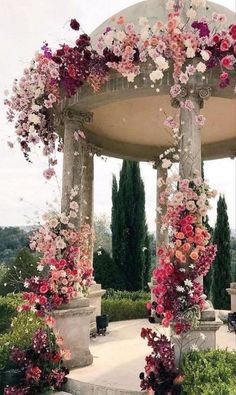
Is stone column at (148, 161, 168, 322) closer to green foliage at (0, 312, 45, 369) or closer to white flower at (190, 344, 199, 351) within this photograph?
green foliage at (0, 312, 45, 369)

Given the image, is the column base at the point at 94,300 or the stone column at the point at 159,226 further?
the stone column at the point at 159,226

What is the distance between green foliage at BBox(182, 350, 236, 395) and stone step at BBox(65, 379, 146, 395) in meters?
1.22

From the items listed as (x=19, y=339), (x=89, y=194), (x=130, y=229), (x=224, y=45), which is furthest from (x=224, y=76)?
(x=130, y=229)

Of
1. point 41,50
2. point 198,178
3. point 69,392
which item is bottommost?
point 69,392

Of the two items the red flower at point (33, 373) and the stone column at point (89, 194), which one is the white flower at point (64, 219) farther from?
the stone column at point (89, 194)

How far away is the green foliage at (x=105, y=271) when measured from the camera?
26253mm

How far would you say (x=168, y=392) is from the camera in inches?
277

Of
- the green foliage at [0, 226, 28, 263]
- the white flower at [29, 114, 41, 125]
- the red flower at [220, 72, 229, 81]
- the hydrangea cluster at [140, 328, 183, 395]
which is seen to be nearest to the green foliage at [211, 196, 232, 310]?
the hydrangea cluster at [140, 328, 183, 395]

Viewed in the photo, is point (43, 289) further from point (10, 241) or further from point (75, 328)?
point (10, 241)

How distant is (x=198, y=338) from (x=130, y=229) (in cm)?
2404

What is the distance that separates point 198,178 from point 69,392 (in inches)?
202

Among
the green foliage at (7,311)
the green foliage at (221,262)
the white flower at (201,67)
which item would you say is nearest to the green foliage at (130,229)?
the green foliage at (221,262)

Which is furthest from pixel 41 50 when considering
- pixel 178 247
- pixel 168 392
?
pixel 168 392

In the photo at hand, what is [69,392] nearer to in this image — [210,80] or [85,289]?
[85,289]
